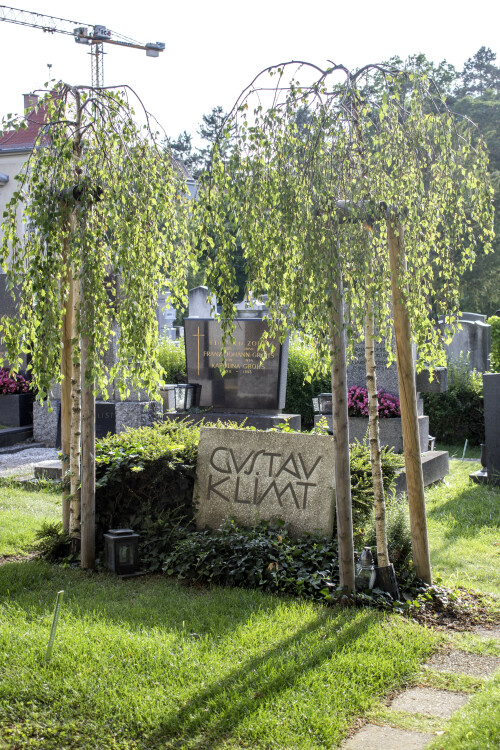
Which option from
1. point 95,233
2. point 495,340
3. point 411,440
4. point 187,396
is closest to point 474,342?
point 495,340

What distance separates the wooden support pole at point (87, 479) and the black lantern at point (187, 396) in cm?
616

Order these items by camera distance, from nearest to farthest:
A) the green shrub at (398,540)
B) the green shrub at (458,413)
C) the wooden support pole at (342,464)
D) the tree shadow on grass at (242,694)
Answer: the tree shadow on grass at (242,694) → the wooden support pole at (342,464) → the green shrub at (398,540) → the green shrub at (458,413)

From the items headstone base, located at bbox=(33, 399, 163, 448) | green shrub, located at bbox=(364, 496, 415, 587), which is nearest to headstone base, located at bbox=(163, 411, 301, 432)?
headstone base, located at bbox=(33, 399, 163, 448)

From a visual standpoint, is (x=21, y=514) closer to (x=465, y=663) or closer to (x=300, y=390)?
(x=465, y=663)

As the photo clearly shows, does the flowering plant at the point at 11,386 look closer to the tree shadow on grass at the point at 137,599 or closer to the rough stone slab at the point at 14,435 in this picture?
the rough stone slab at the point at 14,435

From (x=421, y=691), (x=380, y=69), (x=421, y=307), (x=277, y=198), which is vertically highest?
(x=380, y=69)

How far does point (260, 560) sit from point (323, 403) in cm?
574

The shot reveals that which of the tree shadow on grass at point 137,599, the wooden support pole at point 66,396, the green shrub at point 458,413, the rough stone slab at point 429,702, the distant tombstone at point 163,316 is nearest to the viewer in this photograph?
the rough stone slab at point 429,702

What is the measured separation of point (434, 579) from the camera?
5.29m

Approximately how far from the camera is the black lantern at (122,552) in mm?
5422

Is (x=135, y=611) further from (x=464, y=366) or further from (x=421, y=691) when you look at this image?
(x=464, y=366)

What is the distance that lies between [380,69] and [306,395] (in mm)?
10600

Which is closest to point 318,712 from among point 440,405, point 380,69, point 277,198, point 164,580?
point 164,580

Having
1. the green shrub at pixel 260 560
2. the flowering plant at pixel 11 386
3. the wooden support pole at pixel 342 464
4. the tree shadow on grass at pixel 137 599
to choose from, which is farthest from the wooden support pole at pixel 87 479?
the flowering plant at pixel 11 386
